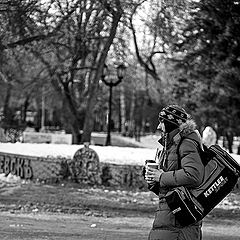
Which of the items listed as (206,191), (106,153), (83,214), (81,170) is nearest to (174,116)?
(206,191)

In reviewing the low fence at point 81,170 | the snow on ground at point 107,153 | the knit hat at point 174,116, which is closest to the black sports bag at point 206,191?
the knit hat at point 174,116

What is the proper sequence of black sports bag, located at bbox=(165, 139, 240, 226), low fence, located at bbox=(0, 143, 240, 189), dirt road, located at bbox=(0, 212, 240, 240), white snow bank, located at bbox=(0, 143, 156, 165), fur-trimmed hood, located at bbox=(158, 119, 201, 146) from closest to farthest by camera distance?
black sports bag, located at bbox=(165, 139, 240, 226), fur-trimmed hood, located at bbox=(158, 119, 201, 146), dirt road, located at bbox=(0, 212, 240, 240), low fence, located at bbox=(0, 143, 240, 189), white snow bank, located at bbox=(0, 143, 156, 165)

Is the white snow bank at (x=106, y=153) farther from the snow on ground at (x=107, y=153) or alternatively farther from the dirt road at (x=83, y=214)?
the dirt road at (x=83, y=214)

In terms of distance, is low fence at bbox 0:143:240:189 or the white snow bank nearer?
low fence at bbox 0:143:240:189

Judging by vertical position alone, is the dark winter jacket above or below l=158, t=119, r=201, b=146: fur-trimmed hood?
below

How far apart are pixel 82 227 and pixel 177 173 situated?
446 centimetres

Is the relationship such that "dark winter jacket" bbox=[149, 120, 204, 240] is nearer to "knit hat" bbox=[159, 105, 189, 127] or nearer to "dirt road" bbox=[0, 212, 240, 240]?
"knit hat" bbox=[159, 105, 189, 127]

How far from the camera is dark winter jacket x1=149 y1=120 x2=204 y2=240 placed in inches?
174

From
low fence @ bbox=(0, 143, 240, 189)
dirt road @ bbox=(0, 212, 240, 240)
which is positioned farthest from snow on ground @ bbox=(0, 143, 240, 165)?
dirt road @ bbox=(0, 212, 240, 240)

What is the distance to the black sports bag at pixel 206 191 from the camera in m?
4.41

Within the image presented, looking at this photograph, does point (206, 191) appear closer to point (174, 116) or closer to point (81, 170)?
point (174, 116)

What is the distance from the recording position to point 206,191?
448 cm

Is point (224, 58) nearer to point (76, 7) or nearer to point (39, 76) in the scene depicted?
point (76, 7)

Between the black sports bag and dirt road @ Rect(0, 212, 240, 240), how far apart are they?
3.35 m
